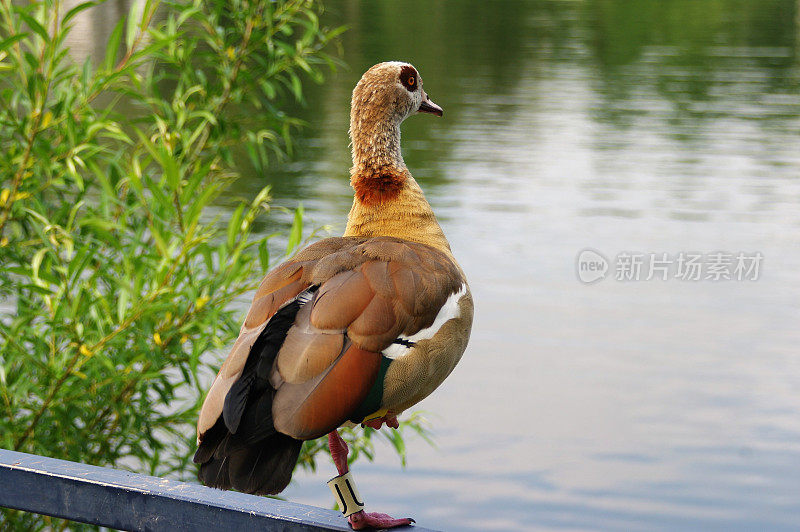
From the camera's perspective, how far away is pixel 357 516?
2.56 meters

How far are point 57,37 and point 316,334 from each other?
2.21 metres

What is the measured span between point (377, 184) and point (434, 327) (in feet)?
2.05

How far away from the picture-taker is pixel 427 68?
108ft

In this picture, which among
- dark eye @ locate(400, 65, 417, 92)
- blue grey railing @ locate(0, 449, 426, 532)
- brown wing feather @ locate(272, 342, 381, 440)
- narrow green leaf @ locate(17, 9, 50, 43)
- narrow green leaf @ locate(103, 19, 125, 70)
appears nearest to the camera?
brown wing feather @ locate(272, 342, 381, 440)

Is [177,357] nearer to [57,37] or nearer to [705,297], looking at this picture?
[57,37]

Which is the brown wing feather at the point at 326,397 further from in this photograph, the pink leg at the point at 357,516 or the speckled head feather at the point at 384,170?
the speckled head feather at the point at 384,170

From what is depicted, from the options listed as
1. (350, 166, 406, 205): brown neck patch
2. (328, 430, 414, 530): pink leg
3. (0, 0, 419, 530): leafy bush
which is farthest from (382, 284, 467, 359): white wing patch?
(0, 0, 419, 530): leafy bush

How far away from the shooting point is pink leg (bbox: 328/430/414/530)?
2559mm

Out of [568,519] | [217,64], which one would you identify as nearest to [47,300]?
[217,64]

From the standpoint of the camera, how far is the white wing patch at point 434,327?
2.58 metres

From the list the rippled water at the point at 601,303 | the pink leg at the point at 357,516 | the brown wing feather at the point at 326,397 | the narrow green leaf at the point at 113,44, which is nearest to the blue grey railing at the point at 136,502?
the pink leg at the point at 357,516

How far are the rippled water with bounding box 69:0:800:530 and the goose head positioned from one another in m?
3.86

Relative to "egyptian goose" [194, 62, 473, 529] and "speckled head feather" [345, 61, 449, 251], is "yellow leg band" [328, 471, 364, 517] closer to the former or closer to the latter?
"egyptian goose" [194, 62, 473, 529]

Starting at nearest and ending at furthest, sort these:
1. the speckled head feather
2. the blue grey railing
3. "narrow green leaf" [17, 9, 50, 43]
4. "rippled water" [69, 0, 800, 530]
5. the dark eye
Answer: the blue grey railing < the speckled head feather < the dark eye < "narrow green leaf" [17, 9, 50, 43] < "rippled water" [69, 0, 800, 530]
